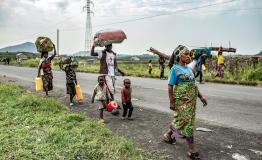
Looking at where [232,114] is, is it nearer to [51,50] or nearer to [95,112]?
[95,112]

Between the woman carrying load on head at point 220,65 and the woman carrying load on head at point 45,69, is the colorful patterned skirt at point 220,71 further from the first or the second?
the woman carrying load on head at point 45,69

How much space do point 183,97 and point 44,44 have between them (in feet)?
25.1

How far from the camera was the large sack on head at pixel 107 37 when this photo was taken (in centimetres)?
947

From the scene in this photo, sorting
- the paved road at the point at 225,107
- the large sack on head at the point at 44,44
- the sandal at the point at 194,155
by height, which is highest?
the large sack on head at the point at 44,44

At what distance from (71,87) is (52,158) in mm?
6028

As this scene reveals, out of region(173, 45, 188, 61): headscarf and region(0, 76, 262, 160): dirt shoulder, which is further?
region(0, 76, 262, 160): dirt shoulder

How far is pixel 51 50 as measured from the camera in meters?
13.1

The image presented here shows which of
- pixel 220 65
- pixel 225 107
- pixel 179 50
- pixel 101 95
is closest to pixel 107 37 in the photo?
pixel 101 95

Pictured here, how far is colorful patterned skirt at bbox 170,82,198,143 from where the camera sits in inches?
251

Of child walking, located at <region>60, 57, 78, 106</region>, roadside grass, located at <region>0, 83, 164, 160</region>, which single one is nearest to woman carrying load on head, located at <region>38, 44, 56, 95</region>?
child walking, located at <region>60, 57, 78, 106</region>

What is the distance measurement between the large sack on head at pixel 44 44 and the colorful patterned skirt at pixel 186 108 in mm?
7493

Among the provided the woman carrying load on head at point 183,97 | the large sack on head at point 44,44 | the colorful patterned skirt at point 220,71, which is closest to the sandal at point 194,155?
the woman carrying load on head at point 183,97

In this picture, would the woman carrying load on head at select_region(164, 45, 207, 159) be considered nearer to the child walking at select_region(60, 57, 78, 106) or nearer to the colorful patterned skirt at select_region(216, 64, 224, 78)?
the child walking at select_region(60, 57, 78, 106)

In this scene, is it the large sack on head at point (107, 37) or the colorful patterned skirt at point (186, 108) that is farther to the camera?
the large sack on head at point (107, 37)
